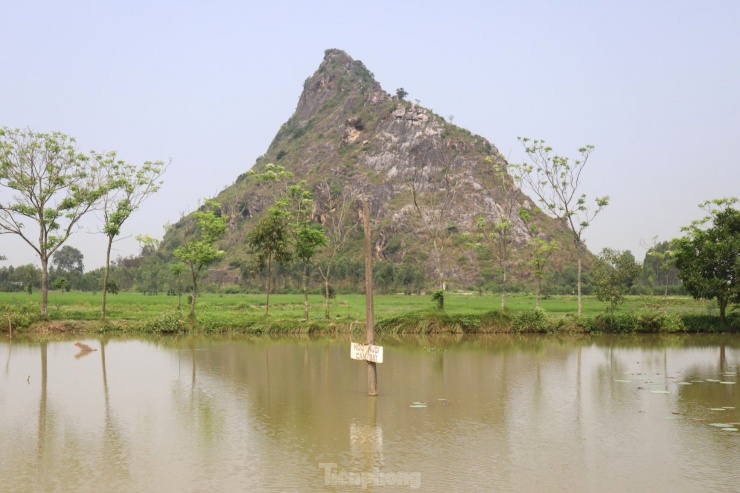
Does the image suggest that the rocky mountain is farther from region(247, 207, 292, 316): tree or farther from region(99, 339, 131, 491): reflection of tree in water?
region(99, 339, 131, 491): reflection of tree in water

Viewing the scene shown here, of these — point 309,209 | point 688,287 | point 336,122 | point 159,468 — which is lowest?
point 159,468

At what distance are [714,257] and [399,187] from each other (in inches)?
3931

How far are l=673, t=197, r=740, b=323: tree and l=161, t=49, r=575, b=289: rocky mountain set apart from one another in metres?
55.7

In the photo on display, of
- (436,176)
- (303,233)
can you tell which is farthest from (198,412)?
(436,176)

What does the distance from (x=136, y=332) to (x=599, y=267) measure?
23.9 m

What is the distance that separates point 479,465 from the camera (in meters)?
11.7

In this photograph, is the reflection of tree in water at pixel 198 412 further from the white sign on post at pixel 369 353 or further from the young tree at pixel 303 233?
the young tree at pixel 303 233

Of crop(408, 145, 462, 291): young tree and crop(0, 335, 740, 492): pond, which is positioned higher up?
crop(408, 145, 462, 291): young tree

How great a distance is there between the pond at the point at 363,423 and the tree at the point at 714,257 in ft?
35.1

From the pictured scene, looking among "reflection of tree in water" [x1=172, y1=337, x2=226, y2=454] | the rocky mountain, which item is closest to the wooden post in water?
"reflection of tree in water" [x1=172, y1=337, x2=226, y2=454]

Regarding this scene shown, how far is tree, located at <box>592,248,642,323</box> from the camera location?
36.4 m

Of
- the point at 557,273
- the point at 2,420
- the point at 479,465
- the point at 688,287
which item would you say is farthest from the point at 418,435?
the point at 557,273

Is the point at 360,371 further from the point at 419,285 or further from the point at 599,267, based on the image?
the point at 419,285

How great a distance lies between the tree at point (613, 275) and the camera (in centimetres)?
3641
